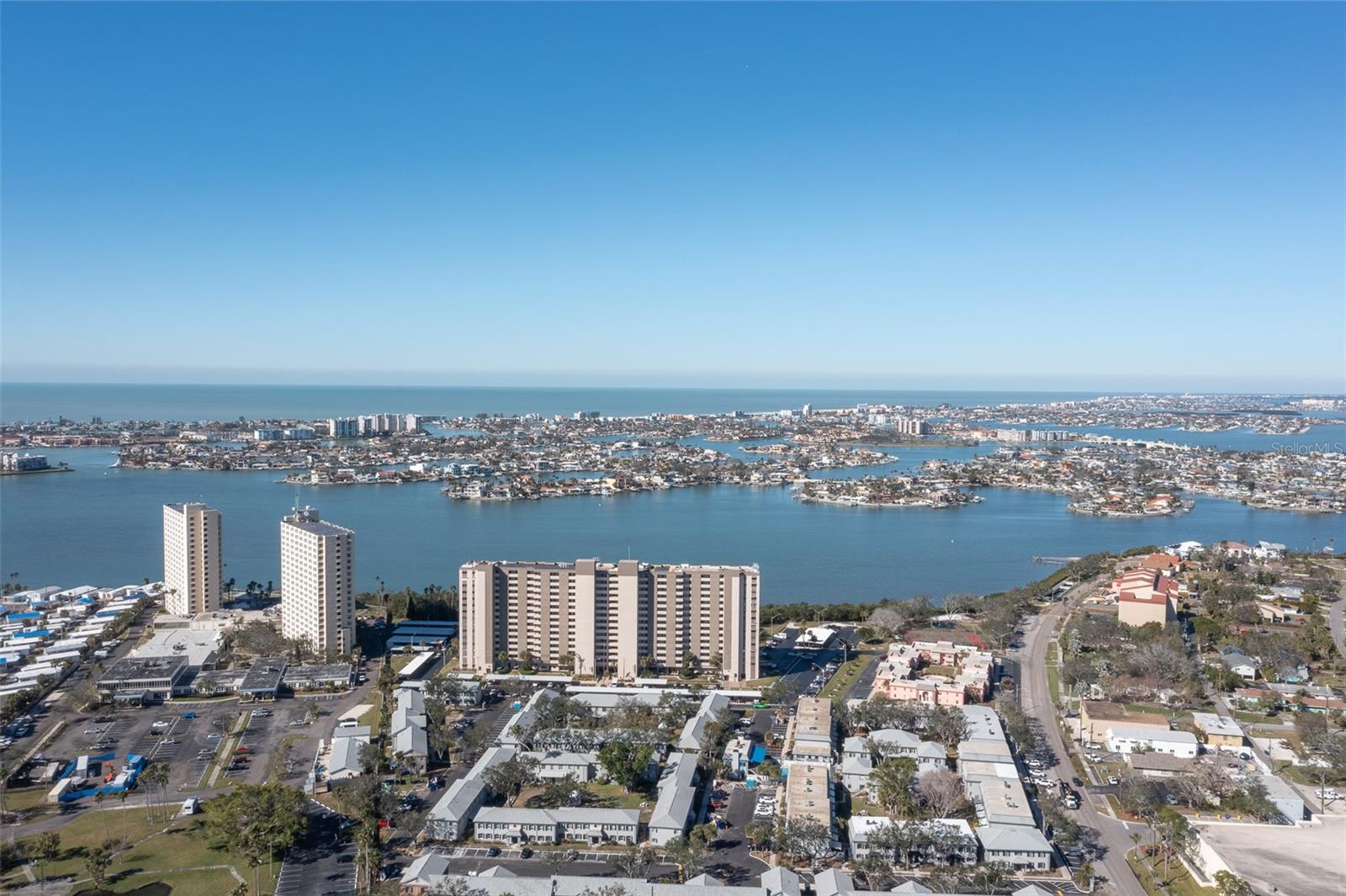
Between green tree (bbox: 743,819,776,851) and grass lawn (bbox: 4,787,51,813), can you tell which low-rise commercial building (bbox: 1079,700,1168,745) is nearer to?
green tree (bbox: 743,819,776,851)

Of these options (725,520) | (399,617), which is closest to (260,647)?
(399,617)

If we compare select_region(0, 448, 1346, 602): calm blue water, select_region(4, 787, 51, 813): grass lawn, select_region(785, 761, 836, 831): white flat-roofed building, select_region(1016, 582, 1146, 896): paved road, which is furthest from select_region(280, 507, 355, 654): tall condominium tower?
select_region(1016, 582, 1146, 896): paved road

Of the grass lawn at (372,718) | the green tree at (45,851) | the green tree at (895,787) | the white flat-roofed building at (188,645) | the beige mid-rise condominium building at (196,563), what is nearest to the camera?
the green tree at (45,851)

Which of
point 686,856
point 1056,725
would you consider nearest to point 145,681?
point 686,856

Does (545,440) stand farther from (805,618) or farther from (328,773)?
(328,773)

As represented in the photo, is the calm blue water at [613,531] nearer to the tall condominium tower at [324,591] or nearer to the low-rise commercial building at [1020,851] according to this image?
the tall condominium tower at [324,591]

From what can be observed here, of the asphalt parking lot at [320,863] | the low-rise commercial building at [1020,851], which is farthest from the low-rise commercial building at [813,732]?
the asphalt parking lot at [320,863]
